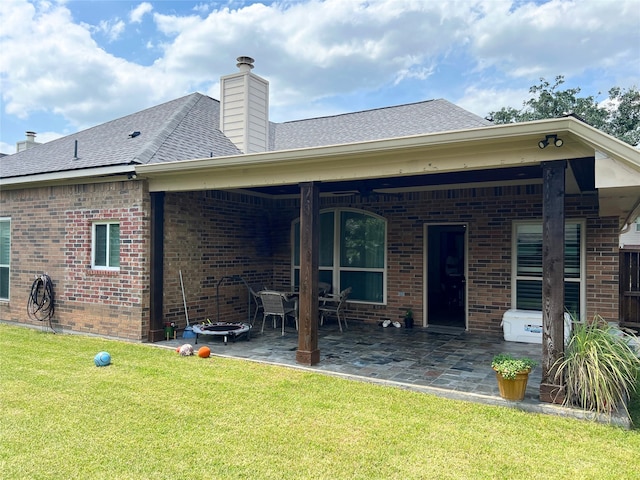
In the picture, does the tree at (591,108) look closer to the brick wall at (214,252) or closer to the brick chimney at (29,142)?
the brick wall at (214,252)

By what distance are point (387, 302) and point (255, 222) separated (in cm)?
336

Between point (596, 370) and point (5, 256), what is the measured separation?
1044cm

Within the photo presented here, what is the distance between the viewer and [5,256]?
9055 millimetres

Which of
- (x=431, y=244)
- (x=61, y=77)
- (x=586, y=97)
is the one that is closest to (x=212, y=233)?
(x=431, y=244)

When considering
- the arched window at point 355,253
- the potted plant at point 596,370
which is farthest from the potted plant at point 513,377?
the arched window at point 355,253

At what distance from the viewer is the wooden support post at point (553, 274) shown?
4207mm

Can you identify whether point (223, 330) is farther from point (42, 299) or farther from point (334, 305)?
point (42, 299)

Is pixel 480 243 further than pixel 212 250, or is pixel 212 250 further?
pixel 212 250

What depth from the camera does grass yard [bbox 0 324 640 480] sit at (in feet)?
10.2

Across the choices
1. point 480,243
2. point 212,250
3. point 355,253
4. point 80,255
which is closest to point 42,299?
point 80,255

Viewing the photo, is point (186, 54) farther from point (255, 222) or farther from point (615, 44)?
point (615, 44)

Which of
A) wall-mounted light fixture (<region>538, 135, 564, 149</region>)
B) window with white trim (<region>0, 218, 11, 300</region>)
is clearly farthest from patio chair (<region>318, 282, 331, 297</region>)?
window with white trim (<region>0, 218, 11, 300</region>)

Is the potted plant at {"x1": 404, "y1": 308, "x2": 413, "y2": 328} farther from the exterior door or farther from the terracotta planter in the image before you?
the terracotta planter

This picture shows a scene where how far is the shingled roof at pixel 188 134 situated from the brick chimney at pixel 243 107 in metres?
0.26
